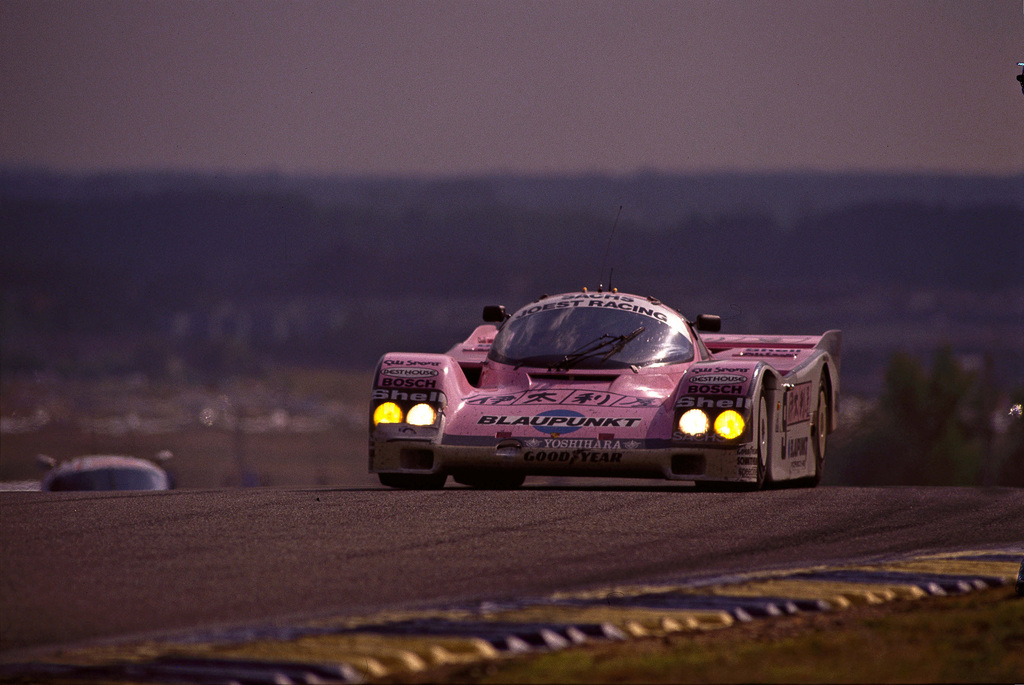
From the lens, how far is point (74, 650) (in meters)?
5.70

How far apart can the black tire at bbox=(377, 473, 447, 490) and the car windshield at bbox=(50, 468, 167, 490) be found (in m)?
14.9

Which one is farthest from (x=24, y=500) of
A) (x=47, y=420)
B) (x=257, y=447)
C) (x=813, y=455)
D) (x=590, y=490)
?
→ (x=257, y=447)

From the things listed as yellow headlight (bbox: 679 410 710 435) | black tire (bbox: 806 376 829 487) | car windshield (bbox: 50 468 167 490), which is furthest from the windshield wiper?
car windshield (bbox: 50 468 167 490)

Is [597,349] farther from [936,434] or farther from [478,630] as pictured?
[936,434]

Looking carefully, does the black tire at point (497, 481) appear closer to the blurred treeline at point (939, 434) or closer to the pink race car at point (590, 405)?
the pink race car at point (590, 405)

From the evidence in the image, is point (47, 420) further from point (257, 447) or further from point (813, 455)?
point (813, 455)

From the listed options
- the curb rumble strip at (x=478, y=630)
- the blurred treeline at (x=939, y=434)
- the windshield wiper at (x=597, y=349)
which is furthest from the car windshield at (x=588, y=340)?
the blurred treeline at (x=939, y=434)

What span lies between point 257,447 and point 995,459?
7993 centimetres

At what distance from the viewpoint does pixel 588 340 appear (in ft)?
39.7

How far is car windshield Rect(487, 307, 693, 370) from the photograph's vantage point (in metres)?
12.0

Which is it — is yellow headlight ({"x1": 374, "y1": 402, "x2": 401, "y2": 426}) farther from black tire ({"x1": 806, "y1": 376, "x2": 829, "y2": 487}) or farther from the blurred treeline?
the blurred treeline

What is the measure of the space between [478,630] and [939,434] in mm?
101687

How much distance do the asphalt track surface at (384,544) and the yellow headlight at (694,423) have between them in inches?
17.1

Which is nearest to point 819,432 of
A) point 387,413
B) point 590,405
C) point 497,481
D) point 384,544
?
point 497,481
